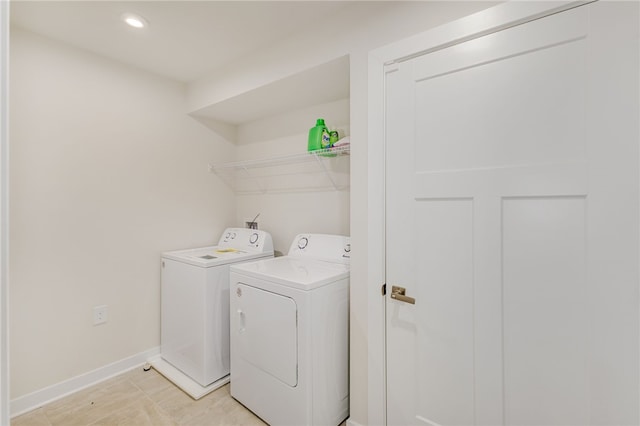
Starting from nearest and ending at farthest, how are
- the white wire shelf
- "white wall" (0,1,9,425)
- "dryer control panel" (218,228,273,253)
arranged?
"white wall" (0,1,9,425)
the white wire shelf
"dryer control panel" (218,228,273,253)

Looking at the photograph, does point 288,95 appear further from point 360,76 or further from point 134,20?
point 134,20

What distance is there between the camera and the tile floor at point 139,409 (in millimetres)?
1711

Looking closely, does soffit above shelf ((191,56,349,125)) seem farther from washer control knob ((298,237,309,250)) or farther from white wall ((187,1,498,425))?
washer control knob ((298,237,309,250))

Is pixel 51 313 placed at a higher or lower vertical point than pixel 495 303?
lower

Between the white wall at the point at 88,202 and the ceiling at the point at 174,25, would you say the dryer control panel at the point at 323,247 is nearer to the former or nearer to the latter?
the white wall at the point at 88,202

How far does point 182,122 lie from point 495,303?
2671 mm

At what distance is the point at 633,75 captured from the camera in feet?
3.15

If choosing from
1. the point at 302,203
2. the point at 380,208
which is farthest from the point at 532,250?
the point at 302,203

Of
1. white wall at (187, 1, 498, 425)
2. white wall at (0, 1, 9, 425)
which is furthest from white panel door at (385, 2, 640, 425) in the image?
white wall at (0, 1, 9, 425)

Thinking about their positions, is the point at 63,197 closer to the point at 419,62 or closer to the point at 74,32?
the point at 74,32

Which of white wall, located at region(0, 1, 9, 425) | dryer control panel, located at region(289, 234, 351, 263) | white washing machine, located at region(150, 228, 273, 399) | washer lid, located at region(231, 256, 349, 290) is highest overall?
white wall, located at region(0, 1, 9, 425)

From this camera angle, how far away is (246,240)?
256 centimetres

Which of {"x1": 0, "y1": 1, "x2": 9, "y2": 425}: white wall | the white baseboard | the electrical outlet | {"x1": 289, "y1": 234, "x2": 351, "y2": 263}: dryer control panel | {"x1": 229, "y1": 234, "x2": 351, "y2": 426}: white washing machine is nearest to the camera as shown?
{"x1": 0, "y1": 1, "x2": 9, "y2": 425}: white wall

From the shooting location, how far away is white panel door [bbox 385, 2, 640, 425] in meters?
0.99
